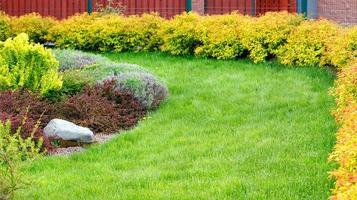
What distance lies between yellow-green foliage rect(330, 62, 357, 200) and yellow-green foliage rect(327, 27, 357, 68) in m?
1.58

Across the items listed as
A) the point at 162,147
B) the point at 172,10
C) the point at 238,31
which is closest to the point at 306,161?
the point at 162,147

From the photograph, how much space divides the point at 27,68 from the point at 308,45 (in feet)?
17.5

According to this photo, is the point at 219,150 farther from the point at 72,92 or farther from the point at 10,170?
the point at 72,92

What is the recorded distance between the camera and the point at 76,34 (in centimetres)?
1767

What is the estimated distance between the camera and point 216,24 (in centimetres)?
1645

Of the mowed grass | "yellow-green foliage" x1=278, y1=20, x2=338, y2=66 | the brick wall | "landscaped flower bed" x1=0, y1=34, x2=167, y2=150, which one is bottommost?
the mowed grass

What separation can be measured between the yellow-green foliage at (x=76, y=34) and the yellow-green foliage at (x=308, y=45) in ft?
13.9

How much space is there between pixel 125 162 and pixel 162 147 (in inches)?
31.1

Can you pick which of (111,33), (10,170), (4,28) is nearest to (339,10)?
(111,33)

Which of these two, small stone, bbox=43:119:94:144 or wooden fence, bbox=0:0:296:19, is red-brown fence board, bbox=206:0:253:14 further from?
small stone, bbox=43:119:94:144

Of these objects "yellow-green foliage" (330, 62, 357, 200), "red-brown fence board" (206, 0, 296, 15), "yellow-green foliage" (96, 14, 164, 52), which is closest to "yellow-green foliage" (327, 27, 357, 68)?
"yellow-green foliage" (330, 62, 357, 200)

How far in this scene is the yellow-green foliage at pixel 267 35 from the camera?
51.1 ft

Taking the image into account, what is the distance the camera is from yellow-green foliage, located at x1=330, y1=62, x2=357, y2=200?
6.33 metres

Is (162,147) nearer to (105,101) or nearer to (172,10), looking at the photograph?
(105,101)
